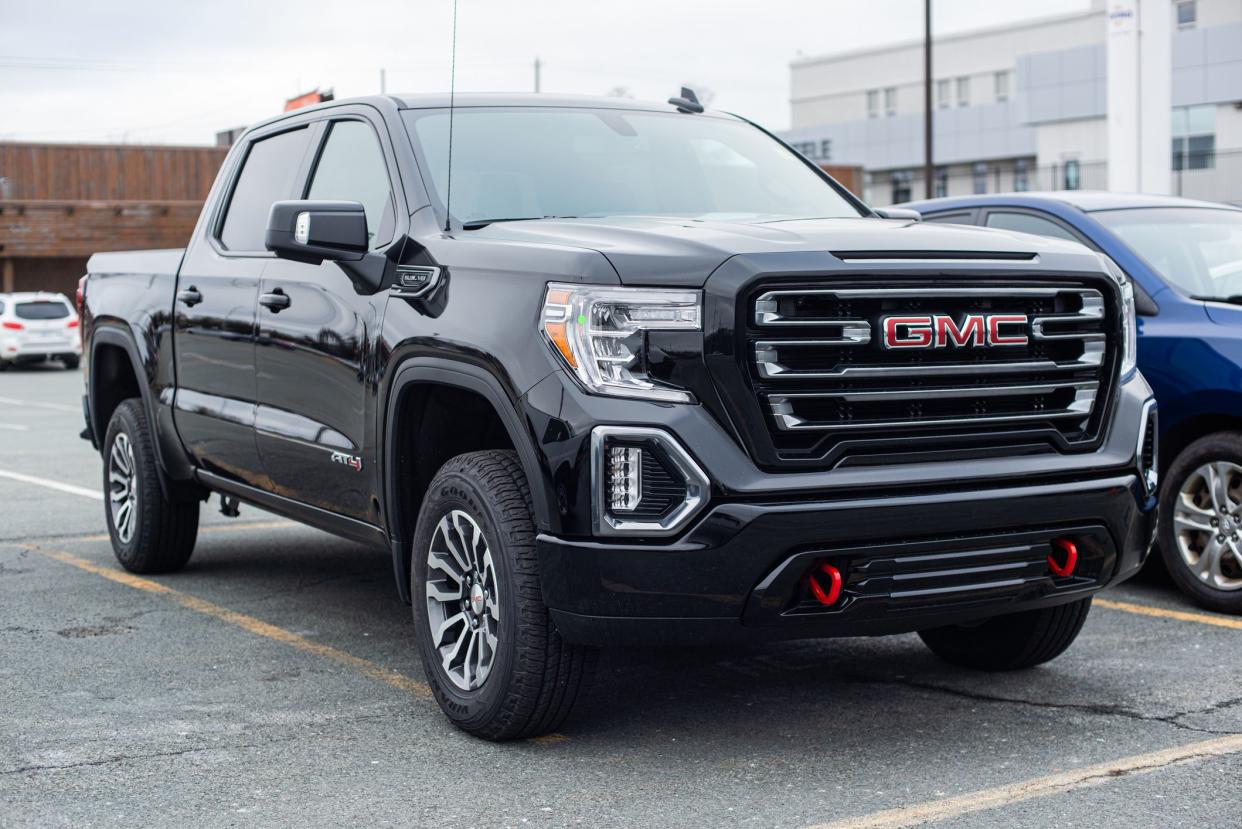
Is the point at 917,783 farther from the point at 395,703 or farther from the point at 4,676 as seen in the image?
the point at 4,676

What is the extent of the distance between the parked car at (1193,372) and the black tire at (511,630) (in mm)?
3191

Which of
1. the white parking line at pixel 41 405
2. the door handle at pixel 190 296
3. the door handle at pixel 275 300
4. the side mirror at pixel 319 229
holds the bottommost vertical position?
the white parking line at pixel 41 405

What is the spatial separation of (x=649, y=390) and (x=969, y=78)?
254ft

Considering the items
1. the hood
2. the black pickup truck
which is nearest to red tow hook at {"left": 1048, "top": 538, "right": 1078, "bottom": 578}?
the black pickup truck

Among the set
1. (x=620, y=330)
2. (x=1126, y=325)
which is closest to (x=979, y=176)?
(x=1126, y=325)

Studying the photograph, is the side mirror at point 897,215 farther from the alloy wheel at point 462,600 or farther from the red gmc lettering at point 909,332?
the alloy wheel at point 462,600

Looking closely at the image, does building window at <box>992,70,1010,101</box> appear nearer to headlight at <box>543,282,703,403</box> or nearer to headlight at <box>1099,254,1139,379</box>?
headlight at <box>1099,254,1139,379</box>

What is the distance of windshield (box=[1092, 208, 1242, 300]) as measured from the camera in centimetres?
693

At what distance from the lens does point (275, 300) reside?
5820 millimetres

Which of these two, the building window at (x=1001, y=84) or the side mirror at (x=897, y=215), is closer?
the side mirror at (x=897, y=215)

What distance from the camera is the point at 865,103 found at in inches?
3258

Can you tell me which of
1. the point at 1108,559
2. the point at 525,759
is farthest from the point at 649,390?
the point at 1108,559

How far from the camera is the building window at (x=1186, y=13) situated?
177ft

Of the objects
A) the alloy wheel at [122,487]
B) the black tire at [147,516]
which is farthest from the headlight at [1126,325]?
the alloy wheel at [122,487]
